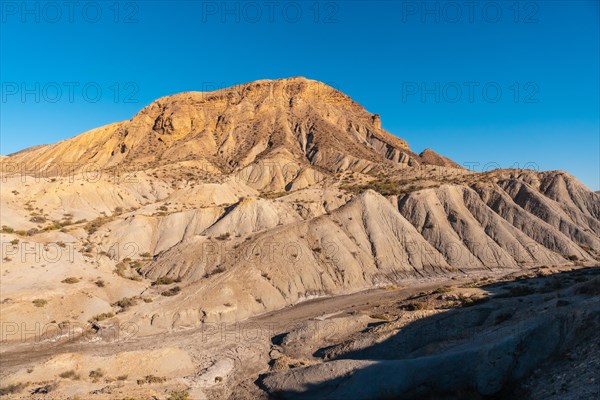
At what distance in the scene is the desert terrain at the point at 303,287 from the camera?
54.2 ft

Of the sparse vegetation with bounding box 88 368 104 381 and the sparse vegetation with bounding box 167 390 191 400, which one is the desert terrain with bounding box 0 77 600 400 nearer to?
the sparse vegetation with bounding box 167 390 191 400

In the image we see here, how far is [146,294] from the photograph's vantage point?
34.1 meters

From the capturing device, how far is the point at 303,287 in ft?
121

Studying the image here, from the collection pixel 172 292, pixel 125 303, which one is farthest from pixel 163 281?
pixel 125 303

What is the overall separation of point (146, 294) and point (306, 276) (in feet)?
47.9

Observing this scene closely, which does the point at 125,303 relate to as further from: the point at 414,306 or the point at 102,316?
the point at 414,306

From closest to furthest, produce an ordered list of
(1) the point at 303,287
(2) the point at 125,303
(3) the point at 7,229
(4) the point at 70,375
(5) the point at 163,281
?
(4) the point at 70,375
(2) the point at 125,303
(5) the point at 163,281
(1) the point at 303,287
(3) the point at 7,229

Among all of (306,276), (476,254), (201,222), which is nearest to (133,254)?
(201,222)

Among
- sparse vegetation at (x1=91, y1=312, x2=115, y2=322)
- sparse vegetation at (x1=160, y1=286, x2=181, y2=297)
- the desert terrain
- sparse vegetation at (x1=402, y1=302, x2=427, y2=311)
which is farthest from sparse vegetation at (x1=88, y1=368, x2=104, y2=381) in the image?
sparse vegetation at (x1=402, y1=302, x2=427, y2=311)

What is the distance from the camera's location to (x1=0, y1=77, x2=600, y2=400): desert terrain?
16516mm

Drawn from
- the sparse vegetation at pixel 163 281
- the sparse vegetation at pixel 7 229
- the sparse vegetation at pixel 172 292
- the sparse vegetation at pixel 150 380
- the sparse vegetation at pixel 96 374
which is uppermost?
the sparse vegetation at pixel 7 229

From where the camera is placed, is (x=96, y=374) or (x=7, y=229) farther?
(x=7, y=229)

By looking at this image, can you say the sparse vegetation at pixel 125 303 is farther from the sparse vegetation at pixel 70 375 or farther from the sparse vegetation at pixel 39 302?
the sparse vegetation at pixel 70 375

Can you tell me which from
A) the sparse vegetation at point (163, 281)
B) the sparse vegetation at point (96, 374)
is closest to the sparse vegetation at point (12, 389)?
the sparse vegetation at point (96, 374)
